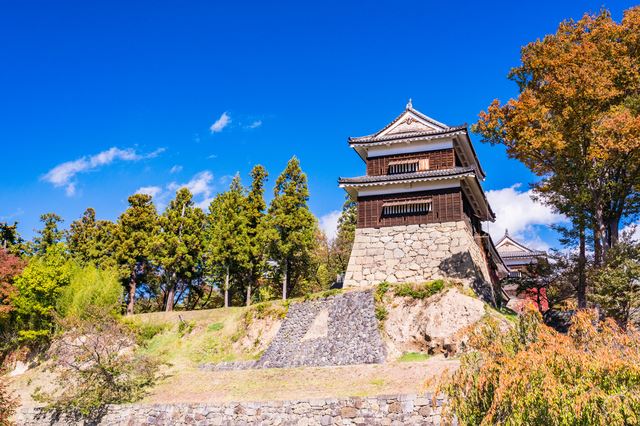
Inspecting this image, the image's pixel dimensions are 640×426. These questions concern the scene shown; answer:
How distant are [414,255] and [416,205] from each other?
281 cm

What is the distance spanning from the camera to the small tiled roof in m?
27.5

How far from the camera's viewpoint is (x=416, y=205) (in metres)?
28.8

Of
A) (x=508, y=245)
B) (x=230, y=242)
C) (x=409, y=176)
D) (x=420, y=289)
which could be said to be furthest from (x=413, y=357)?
(x=508, y=245)

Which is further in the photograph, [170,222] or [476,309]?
[170,222]

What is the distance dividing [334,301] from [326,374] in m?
6.02

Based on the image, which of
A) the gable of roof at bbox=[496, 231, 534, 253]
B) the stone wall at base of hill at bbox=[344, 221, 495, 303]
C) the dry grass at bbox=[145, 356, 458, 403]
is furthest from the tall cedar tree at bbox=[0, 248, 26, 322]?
the gable of roof at bbox=[496, 231, 534, 253]

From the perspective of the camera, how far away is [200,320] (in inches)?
1182

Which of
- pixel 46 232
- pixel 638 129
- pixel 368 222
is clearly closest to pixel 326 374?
pixel 368 222

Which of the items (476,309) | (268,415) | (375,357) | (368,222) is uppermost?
(368,222)

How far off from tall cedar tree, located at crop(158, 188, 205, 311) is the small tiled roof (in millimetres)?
12809

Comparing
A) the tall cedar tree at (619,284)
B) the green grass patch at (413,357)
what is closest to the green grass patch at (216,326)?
the green grass patch at (413,357)

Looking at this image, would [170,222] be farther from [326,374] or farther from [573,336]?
[573,336]

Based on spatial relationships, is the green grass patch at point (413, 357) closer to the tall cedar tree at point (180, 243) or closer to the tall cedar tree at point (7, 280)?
the tall cedar tree at point (180, 243)

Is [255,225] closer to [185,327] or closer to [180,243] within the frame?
[180,243]
